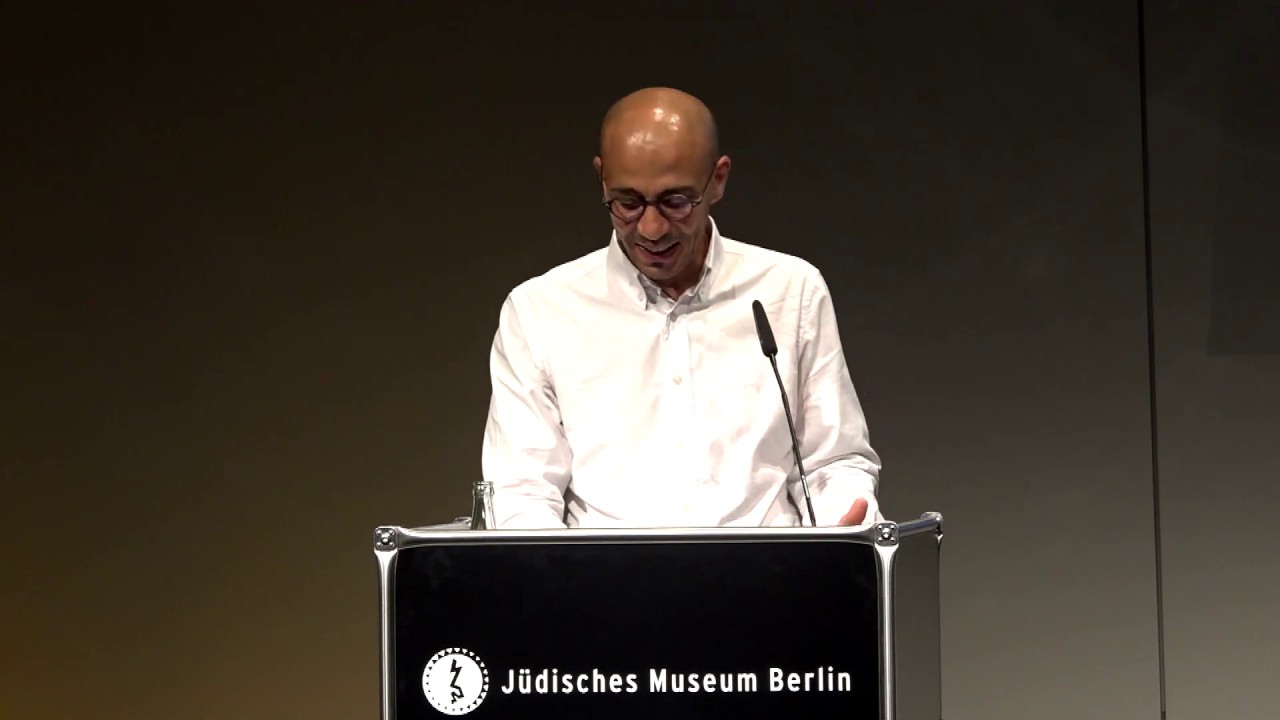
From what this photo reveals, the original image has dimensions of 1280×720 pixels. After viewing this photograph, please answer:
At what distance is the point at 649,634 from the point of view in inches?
55.2

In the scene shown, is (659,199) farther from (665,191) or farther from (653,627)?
(653,627)

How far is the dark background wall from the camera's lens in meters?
3.46

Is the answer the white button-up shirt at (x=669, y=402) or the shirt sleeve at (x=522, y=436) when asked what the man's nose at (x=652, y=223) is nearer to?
the white button-up shirt at (x=669, y=402)

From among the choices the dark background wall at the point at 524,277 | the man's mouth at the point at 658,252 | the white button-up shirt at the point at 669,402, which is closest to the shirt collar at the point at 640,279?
the white button-up shirt at the point at 669,402

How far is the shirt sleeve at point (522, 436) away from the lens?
208 centimetres

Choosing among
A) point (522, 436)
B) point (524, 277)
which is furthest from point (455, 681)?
point (524, 277)

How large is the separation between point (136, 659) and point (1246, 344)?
2911mm

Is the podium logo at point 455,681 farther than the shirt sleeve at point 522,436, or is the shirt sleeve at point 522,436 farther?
the shirt sleeve at point 522,436

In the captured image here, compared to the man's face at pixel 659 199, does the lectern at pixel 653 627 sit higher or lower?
lower

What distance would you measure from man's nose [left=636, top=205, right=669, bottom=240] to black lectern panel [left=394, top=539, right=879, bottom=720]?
28.1 inches

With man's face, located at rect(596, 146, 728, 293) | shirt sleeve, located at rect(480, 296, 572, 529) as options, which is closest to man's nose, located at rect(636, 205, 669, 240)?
man's face, located at rect(596, 146, 728, 293)

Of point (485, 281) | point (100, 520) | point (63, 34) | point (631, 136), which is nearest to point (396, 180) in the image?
point (485, 281)

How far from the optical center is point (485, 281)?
3510 millimetres

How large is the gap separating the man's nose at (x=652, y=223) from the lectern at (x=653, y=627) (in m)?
0.71
